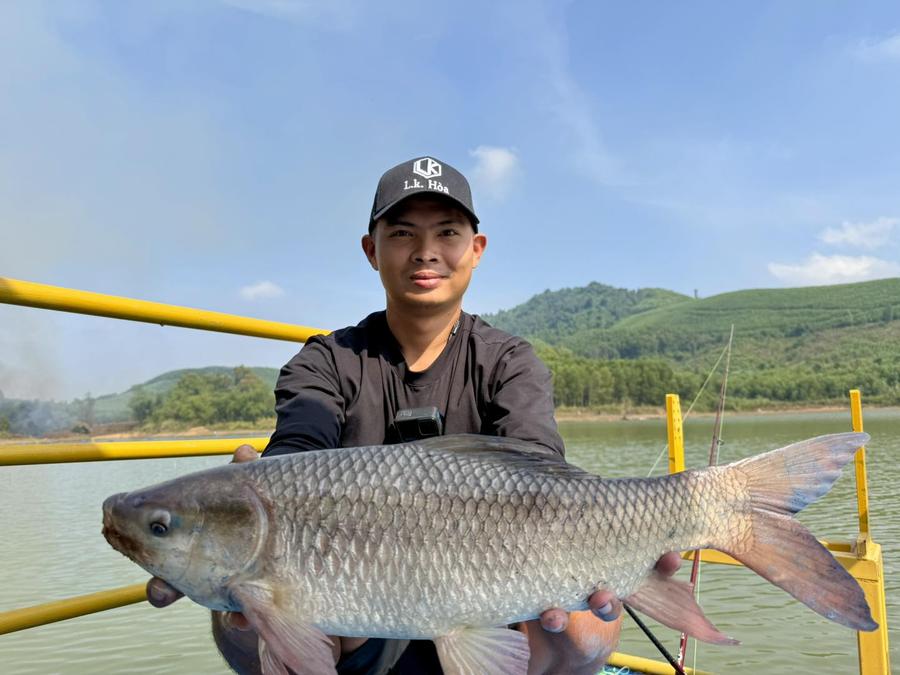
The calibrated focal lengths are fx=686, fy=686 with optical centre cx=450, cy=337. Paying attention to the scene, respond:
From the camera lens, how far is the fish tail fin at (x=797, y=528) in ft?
5.61

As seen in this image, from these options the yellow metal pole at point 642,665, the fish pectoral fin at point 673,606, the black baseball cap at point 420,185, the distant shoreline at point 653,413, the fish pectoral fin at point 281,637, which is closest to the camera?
the fish pectoral fin at point 281,637

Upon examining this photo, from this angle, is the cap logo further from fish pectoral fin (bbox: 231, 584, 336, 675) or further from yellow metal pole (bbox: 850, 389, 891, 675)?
yellow metal pole (bbox: 850, 389, 891, 675)

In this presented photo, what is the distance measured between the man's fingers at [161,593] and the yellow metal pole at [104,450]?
0.67 meters

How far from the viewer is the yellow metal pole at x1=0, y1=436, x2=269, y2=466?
6.88ft

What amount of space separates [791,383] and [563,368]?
25695mm

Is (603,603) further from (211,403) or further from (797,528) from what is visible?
(211,403)

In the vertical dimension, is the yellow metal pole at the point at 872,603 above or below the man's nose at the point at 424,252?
below

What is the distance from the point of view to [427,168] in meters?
2.64

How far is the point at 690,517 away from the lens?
186cm

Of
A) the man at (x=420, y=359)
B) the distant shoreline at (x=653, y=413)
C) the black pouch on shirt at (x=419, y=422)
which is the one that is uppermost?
the man at (x=420, y=359)

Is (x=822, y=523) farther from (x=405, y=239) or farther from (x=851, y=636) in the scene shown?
(x=405, y=239)

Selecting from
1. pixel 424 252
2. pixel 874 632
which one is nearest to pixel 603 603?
pixel 424 252

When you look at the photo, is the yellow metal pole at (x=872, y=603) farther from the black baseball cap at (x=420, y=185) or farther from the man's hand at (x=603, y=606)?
the black baseball cap at (x=420, y=185)

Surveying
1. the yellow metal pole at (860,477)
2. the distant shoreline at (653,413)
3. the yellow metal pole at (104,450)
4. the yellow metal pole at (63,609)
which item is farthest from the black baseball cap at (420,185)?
the distant shoreline at (653,413)
